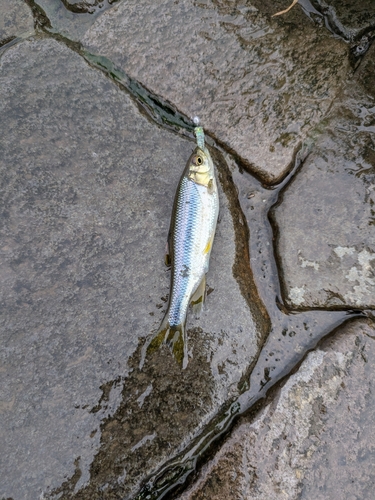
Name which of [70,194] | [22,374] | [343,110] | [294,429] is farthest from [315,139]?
[22,374]

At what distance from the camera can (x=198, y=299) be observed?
3201 mm

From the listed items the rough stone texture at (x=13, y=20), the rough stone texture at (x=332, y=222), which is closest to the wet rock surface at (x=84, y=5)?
the rough stone texture at (x=13, y=20)

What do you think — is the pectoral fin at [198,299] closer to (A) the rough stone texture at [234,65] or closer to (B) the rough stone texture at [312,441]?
(B) the rough stone texture at [312,441]

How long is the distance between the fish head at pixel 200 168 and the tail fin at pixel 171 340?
1143mm

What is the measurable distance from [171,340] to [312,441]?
1.31m

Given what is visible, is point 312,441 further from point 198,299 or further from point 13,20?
point 13,20

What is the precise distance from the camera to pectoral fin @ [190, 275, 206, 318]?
3.19m

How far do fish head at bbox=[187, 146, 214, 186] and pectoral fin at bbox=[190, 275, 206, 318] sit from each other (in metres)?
0.77

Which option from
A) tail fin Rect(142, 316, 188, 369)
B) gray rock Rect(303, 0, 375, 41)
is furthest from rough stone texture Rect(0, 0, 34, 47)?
tail fin Rect(142, 316, 188, 369)

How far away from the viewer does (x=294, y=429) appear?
306cm

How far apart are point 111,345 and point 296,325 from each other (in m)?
1.56

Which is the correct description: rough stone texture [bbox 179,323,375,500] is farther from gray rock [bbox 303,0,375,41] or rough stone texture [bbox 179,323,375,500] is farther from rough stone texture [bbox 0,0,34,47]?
rough stone texture [bbox 0,0,34,47]

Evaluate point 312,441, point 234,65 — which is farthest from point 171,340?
point 234,65

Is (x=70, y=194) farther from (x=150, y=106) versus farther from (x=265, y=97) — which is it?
(x=265, y=97)
